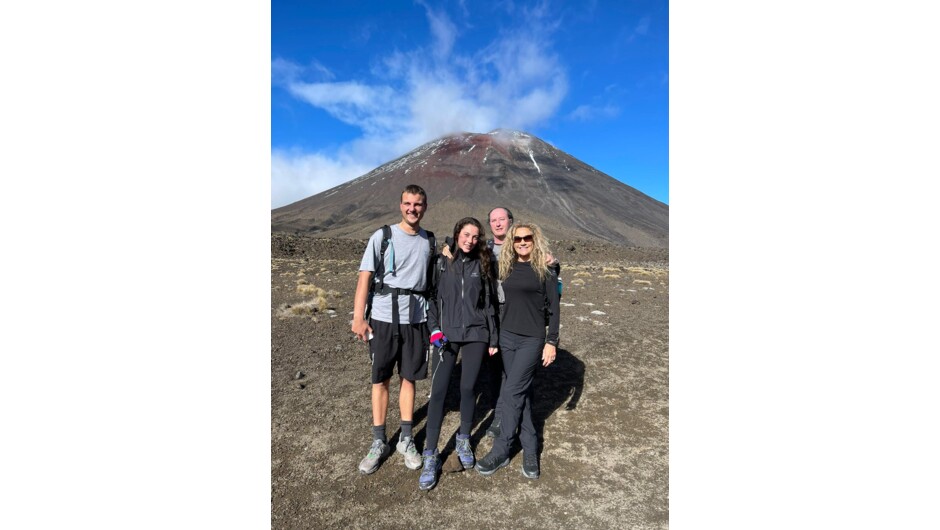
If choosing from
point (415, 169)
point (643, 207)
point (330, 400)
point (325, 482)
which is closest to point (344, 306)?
point (330, 400)

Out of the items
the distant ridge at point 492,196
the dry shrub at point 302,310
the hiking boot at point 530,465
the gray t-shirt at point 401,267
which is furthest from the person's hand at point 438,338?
the distant ridge at point 492,196

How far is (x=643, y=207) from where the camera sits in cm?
10644

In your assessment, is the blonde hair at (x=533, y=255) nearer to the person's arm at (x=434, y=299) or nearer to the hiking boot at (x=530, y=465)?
the person's arm at (x=434, y=299)

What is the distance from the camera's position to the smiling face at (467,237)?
2445 mm

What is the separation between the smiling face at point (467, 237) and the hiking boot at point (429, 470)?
1.23m

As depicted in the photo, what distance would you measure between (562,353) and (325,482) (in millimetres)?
3214

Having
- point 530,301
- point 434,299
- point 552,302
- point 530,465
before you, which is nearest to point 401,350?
point 434,299

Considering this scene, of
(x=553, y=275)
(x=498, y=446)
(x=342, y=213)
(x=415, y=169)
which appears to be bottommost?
(x=498, y=446)

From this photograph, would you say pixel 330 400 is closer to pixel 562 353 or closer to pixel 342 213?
pixel 562 353

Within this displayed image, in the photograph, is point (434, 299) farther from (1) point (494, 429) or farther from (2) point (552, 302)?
(1) point (494, 429)

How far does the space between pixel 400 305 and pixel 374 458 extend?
0.98 m

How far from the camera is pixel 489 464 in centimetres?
256

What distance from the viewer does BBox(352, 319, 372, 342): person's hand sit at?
93.8 inches

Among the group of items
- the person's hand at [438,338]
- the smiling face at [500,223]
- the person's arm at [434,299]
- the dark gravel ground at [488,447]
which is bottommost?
the dark gravel ground at [488,447]
